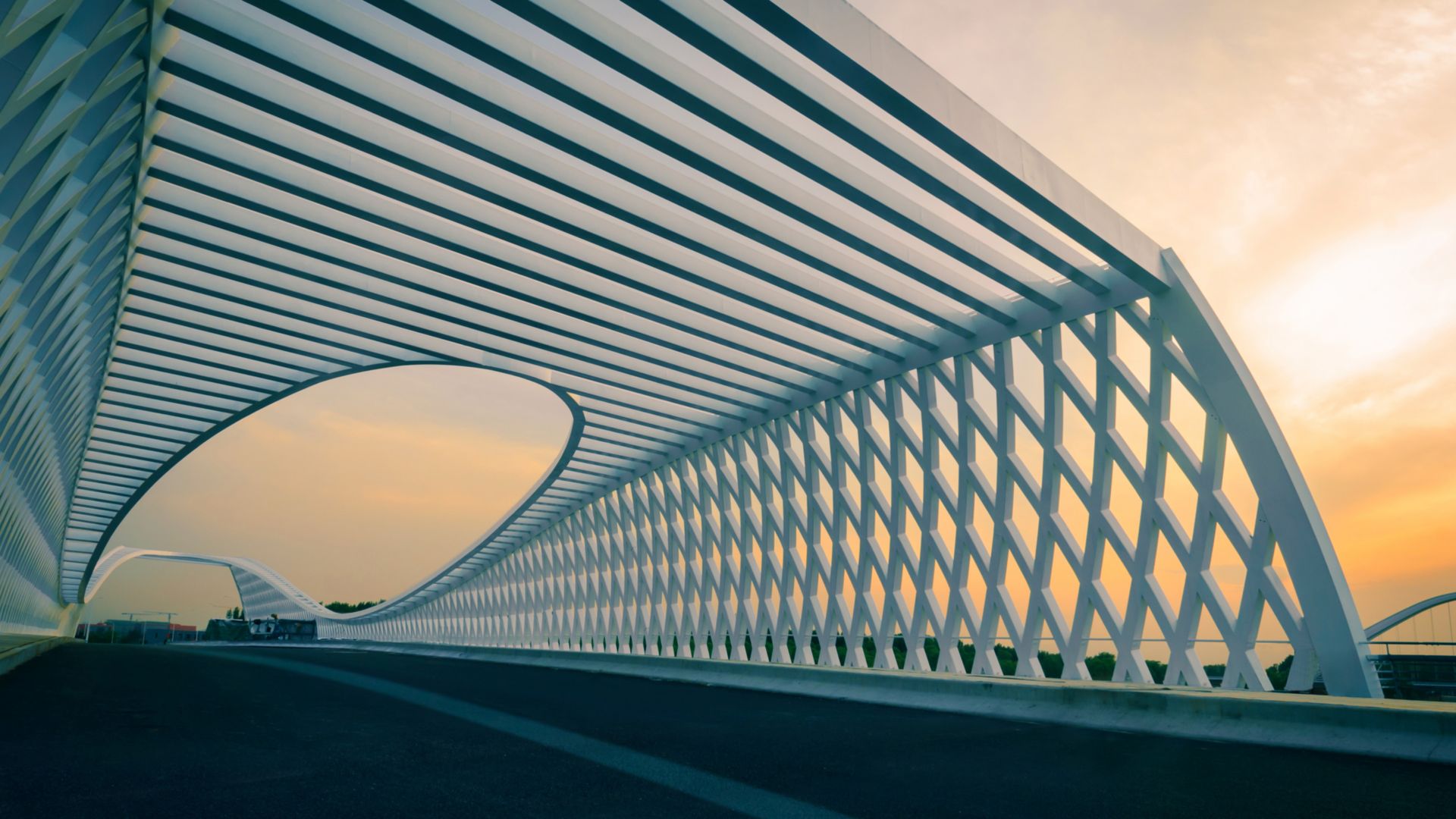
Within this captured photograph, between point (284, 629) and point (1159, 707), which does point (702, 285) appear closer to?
point (1159, 707)

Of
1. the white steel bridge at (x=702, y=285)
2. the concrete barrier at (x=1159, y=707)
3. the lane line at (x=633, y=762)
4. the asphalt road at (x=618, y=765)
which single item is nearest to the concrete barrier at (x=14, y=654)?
the white steel bridge at (x=702, y=285)

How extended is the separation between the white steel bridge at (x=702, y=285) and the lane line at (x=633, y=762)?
660 centimetres

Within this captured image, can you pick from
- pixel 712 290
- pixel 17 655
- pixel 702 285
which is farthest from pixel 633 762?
pixel 17 655

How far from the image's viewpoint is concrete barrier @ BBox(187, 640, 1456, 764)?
6590 mm

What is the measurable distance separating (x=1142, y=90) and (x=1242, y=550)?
24.3ft

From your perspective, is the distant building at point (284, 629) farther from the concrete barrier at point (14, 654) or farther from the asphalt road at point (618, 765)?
the asphalt road at point (618, 765)

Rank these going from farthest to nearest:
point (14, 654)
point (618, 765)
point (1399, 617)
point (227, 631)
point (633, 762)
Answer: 1. point (227, 631)
2. point (1399, 617)
3. point (14, 654)
4. point (633, 762)
5. point (618, 765)

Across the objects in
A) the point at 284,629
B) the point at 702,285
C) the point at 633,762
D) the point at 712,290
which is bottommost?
the point at 633,762

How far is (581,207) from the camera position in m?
14.3

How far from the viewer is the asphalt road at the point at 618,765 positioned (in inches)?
190

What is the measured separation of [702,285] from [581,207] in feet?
9.16

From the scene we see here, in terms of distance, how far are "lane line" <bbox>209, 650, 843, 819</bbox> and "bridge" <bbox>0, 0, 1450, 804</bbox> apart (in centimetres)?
514

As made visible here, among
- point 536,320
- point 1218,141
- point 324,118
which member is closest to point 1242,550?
point 1218,141

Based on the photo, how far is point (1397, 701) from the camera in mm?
7285
